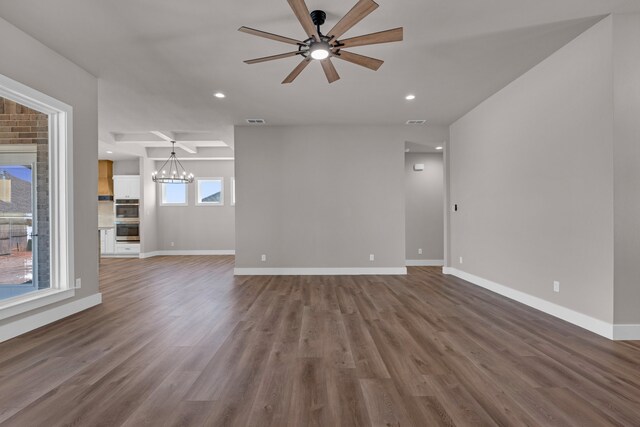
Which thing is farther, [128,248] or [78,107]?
[128,248]

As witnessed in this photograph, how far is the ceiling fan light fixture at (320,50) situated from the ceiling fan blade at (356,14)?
13cm

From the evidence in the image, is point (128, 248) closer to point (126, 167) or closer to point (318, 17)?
point (126, 167)

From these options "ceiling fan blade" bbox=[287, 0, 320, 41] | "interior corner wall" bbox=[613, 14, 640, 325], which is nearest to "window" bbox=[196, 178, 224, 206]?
"ceiling fan blade" bbox=[287, 0, 320, 41]

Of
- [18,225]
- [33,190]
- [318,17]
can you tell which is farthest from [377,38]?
[18,225]

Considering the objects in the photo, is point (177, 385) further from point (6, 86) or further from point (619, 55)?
point (619, 55)

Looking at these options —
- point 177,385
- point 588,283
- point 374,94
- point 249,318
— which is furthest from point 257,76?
point 588,283

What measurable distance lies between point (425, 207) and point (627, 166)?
4.80 metres

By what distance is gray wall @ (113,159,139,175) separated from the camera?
9789 millimetres

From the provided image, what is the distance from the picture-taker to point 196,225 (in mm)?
10039

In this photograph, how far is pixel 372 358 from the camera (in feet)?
8.02

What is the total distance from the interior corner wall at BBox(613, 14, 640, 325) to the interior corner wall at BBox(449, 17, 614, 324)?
6 cm

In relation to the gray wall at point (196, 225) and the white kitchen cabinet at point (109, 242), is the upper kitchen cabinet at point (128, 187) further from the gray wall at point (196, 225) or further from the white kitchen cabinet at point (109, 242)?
the white kitchen cabinet at point (109, 242)

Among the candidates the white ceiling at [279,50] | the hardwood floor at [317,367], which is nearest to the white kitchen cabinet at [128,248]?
the white ceiling at [279,50]

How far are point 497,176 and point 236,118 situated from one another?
4.60 metres
